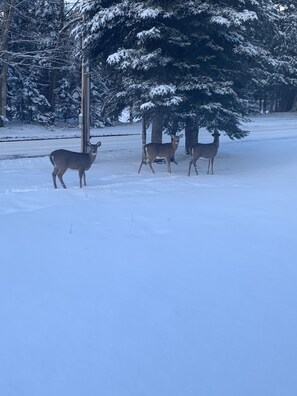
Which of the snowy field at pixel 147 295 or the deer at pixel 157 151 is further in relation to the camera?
the deer at pixel 157 151

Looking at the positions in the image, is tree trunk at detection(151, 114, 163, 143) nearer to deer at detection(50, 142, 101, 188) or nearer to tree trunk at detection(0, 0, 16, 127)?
deer at detection(50, 142, 101, 188)

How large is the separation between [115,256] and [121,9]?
10911 mm

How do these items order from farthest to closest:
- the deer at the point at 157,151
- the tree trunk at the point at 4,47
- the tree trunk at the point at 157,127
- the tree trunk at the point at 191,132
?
the tree trunk at the point at 4,47, the tree trunk at the point at 191,132, the tree trunk at the point at 157,127, the deer at the point at 157,151

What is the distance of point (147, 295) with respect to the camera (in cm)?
538

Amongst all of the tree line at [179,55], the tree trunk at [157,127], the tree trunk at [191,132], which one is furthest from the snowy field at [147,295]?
the tree trunk at [191,132]

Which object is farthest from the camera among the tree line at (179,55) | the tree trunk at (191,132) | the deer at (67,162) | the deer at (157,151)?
the tree trunk at (191,132)

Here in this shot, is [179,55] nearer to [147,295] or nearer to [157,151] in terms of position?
[157,151]

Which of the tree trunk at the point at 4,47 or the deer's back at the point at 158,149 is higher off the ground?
the tree trunk at the point at 4,47

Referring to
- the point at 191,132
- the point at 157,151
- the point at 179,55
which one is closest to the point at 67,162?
the point at 157,151

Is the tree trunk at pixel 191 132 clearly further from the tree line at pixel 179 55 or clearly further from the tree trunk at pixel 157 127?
the tree trunk at pixel 157 127

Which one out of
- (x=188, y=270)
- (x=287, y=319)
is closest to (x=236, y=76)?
(x=188, y=270)

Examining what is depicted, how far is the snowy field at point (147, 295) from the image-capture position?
3900mm

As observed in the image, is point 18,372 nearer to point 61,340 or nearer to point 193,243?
point 61,340

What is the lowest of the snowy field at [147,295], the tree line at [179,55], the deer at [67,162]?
the snowy field at [147,295]
